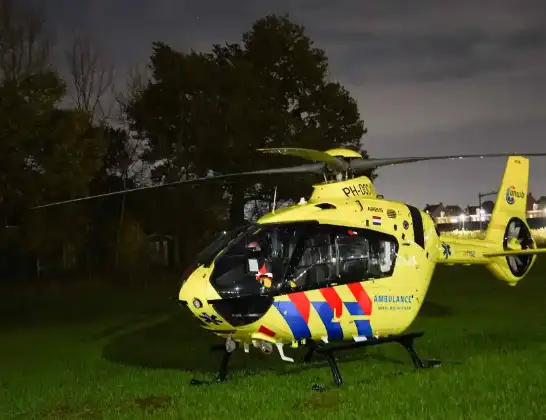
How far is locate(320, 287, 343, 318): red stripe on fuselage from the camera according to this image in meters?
8.62

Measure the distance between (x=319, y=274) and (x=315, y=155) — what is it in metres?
1.50

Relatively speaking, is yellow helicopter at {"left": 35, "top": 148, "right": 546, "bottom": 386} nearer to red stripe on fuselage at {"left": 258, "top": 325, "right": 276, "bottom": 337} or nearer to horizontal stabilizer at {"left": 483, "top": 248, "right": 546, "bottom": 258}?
red stripe on fuselage at {"left": 258, "top": 325, "right": 276, "bottom": 337}

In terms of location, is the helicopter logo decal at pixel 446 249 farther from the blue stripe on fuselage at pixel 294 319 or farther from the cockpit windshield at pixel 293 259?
the blue stripe on fuselage at pixel 294 319

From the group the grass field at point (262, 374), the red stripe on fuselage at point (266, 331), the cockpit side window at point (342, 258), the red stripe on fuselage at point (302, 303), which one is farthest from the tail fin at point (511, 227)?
the red stripe on fuselage at point (266, 331)

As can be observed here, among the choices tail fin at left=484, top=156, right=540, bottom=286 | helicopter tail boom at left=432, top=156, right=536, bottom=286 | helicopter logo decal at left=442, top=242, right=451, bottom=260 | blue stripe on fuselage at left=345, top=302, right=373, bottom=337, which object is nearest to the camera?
blue stripe on fuselage at left=345, top=302, right=373, bottom=337

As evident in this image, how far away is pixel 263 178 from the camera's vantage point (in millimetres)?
33188

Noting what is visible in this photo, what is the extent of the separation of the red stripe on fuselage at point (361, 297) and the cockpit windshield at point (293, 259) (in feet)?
0.34

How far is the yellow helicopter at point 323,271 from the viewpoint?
8.30 meters

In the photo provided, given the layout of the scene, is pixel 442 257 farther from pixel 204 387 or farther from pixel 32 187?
pixel 32 187

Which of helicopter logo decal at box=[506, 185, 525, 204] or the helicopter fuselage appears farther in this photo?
helicopter logo decal at box=[506, 185, 525, 204]

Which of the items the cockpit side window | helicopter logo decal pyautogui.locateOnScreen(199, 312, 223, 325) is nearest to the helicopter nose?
helicopter logo decal pyautogui.locateOnScreen(199, 312, 223, 325)

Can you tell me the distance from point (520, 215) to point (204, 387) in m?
6.59

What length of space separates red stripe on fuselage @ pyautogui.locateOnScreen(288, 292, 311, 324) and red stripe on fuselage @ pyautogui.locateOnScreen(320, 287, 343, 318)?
0.26m

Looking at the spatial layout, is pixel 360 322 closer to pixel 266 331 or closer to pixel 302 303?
pixel 302 303
